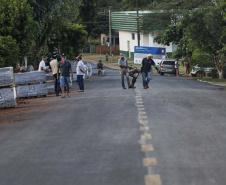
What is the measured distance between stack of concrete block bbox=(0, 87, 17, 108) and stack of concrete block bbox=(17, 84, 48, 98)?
3.42 m

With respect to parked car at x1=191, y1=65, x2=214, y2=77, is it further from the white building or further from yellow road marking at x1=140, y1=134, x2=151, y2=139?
yellow road marking at x1=140, y1=134, x2=151, y2=139

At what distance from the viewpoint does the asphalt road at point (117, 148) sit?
7.00 metres

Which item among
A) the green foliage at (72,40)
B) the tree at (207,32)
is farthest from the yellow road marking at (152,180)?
the green foliage at (72,40)

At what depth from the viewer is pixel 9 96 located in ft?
64.0

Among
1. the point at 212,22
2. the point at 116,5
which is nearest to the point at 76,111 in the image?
the point at 212,22

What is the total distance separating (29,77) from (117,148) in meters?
15.4

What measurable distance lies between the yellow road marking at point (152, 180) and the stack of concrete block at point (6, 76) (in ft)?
44.7

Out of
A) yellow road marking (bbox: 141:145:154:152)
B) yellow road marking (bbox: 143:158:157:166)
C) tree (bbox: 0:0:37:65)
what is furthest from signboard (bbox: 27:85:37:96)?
yellow road marking (bbox: 143:158:157:166)

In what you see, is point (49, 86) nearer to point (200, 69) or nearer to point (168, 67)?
point (200, 69)

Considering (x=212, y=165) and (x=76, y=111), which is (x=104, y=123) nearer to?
(x=76, y=111)

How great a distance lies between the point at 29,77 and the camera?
23.6 meters

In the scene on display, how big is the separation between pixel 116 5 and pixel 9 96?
81.3 m

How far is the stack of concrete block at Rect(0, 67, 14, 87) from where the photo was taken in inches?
769

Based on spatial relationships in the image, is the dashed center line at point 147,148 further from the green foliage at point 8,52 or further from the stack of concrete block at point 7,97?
the green foliage at point 8,52
